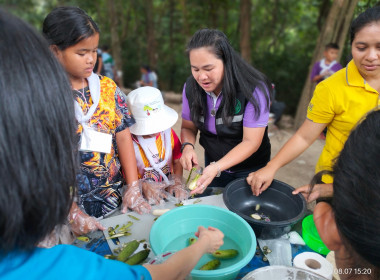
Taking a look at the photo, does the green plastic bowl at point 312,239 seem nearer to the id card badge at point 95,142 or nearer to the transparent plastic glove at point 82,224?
the transparent plastic glove at point 82,224

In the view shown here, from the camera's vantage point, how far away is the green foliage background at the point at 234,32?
8.88 metres

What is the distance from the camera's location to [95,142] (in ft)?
5.22

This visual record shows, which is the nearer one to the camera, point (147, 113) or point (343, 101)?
point (343, 101)

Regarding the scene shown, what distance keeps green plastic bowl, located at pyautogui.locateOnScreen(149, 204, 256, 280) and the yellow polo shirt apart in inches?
25.5

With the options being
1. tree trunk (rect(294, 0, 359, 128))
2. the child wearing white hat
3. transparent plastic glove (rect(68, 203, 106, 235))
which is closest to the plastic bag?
the child wearing white hat

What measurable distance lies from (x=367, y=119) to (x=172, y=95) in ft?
32.9

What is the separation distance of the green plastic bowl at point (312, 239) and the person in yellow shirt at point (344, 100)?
140mm

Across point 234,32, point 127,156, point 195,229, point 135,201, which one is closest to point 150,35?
point 234,32

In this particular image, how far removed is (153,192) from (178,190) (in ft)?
0.53

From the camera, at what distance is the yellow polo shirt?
60.8 inches

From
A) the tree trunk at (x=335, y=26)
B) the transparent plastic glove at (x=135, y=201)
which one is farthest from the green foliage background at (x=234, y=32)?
the transparent plastic glove at (x=135, y=201)

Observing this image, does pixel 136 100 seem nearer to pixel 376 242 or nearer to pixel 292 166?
pixel 376 242

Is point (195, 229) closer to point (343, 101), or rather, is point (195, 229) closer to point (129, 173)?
point (129, 173)

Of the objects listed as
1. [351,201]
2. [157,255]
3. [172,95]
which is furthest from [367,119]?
[172,95]
